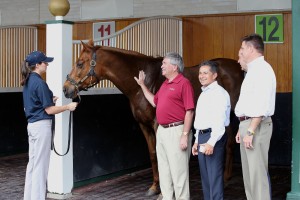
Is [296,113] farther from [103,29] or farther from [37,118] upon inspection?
[103,29]

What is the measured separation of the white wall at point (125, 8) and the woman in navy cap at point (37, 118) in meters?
4.15

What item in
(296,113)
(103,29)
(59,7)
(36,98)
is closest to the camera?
(36,98)

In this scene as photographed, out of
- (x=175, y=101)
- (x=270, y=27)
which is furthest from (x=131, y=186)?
(x=270, y=27)

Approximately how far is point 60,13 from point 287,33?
3684mm

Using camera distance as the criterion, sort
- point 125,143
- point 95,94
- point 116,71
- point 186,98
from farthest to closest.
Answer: point 125,143 → point 95,94 → point 116,71 → point 186,98

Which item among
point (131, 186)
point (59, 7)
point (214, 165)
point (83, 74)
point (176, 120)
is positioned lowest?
point (131, 186)

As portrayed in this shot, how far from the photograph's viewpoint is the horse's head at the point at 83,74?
572 centimetres

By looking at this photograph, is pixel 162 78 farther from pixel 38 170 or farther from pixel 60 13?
pixel 38 170

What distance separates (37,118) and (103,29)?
4.75 m

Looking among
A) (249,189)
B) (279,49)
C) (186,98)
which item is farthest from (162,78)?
(279,49)

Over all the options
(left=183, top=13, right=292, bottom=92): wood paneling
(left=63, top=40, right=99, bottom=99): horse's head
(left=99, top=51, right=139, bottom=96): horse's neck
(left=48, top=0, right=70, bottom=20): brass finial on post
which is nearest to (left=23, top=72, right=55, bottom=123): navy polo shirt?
(left=63, top=40, right=99, bottom=99): horse's head

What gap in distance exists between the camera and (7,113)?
9.81 meters

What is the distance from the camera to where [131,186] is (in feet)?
22.2

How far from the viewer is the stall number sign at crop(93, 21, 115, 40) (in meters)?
9.38
